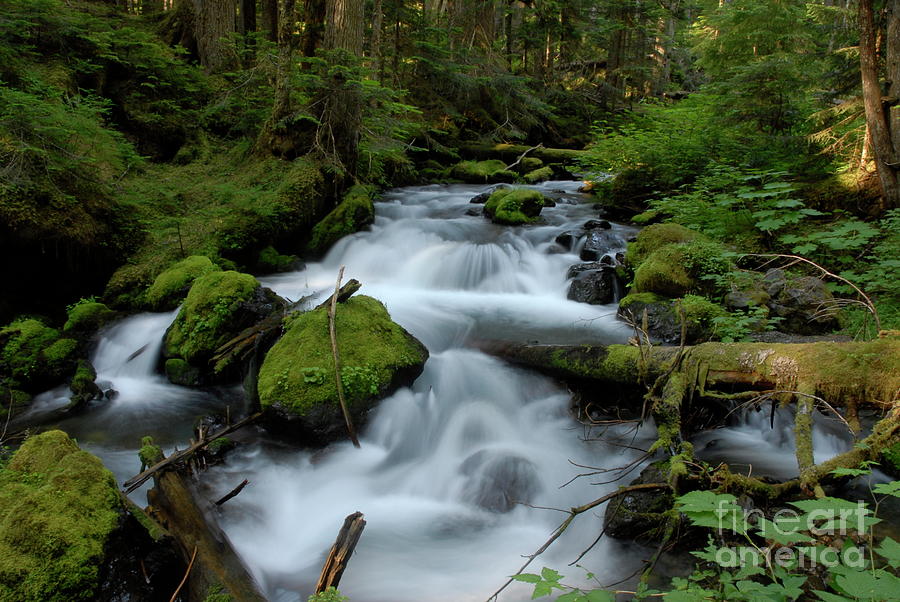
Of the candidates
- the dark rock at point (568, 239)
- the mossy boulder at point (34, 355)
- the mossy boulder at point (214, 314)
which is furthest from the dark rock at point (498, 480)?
the dark rock at point (568, 239)

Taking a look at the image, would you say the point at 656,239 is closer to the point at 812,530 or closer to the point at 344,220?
the point at 812,530

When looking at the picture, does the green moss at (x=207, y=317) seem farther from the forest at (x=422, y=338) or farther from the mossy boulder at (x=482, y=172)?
the mossy boulder at (x=482, y=172)

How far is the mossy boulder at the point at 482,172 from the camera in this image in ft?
49.4

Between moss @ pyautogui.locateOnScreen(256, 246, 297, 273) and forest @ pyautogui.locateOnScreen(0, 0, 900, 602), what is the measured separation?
0.03 meters

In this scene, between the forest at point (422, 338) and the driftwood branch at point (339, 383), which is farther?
the driftwood branch at point (339, 383)

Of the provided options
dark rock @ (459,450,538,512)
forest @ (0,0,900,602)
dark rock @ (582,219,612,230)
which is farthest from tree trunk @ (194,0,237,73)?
dark rock @ (459,450,538,512)

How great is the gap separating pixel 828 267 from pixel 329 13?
30.4ft

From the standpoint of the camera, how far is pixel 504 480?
14.6 feet

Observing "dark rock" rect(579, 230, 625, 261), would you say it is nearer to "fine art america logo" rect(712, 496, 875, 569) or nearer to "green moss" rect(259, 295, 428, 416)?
"green moss" rect(259, 295, 428, 416)

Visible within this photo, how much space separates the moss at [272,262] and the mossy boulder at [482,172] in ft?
25.8

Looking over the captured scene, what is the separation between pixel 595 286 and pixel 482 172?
27.9ft

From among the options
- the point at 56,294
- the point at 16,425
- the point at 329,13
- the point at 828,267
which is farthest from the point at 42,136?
the point at 828,267

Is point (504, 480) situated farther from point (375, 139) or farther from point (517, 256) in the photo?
point (375, 139)

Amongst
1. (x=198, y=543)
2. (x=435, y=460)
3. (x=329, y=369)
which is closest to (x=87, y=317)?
(x=329, y=369)
